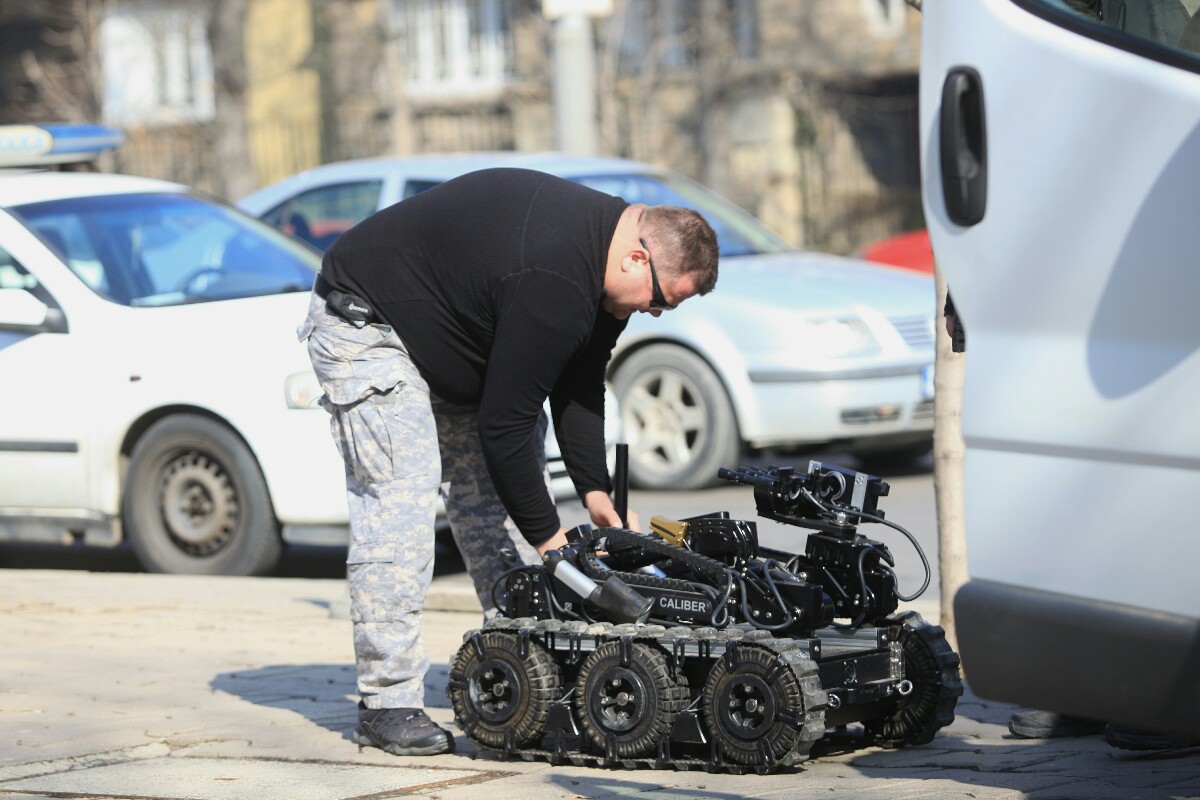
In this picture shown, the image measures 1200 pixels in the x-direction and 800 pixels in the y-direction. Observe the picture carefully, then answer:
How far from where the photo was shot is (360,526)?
5.27 m

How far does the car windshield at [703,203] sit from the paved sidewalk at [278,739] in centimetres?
400

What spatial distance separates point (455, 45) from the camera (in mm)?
27844

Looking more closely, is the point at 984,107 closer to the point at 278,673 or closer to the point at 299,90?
the point at 278,673

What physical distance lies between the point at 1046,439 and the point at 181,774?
8.91 feet

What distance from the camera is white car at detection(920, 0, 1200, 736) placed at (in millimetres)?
3082

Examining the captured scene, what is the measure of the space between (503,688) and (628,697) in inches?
15.5

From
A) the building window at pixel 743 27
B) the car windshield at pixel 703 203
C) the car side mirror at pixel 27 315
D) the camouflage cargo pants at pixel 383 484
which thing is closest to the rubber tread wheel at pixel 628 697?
the camouflage cargo pants at pixel 383 484

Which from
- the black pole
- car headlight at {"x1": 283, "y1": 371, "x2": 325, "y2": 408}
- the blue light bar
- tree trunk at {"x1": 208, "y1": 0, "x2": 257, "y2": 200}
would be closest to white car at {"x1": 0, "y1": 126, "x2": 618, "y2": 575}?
car headlight at {"x1": 283, "y1": 371, "x2": 325, "y2": 408}

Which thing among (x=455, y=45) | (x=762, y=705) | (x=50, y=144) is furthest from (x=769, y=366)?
(x=455, y=45)

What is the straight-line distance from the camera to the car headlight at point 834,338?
9.94 m

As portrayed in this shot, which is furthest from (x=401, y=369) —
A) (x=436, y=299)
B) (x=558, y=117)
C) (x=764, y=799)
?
(x=558, y=117)

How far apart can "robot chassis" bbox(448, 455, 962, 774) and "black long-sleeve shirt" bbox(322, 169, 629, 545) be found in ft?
0.86

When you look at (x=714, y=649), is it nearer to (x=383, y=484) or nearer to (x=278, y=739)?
(x=383, y=484)

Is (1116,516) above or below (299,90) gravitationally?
below
